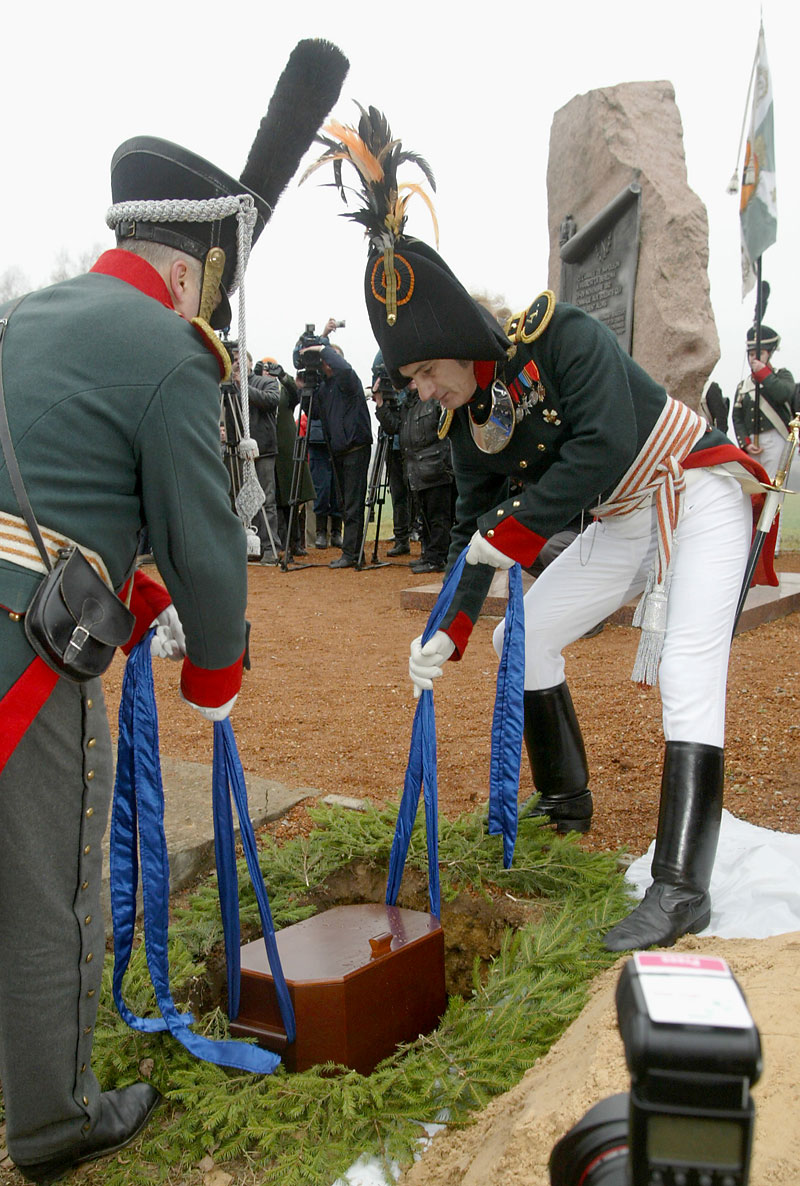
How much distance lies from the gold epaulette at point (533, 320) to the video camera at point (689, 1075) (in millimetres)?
2114

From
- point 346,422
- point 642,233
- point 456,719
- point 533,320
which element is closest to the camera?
point 533,320

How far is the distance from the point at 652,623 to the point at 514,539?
1.39 ft

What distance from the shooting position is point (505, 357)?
2490 millimetres

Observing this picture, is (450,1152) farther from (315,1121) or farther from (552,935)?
(552,935)

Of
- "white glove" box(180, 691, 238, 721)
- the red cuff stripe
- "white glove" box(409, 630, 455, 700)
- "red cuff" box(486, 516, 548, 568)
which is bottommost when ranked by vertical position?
"white glove" box(409, 630, 455, 700)

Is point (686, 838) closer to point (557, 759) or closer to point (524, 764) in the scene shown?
point (557, 759)

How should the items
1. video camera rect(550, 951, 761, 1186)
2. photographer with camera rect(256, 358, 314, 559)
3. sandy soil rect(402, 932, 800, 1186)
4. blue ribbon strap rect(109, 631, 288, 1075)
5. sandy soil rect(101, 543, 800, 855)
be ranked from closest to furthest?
video camera rect(550, 951, 761, 1186), sandy soil rect(402, 932, 800, 1186), blue ribbon strap rect(109, 631, 288, 1075), sandy soil rect(101, 543, 800, 855), photographer with camera rect(256, 358, 314, 559)

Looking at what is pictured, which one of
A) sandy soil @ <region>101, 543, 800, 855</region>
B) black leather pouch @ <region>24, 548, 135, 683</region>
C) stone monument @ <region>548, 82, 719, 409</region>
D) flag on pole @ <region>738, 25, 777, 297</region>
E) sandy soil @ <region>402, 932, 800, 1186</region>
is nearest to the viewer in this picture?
sandy soil @ <region>402, 932, 800, 1186</region>

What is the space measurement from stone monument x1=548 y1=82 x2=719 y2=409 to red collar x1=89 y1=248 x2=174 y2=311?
16.9 ft

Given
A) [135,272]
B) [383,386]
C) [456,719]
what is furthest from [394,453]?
[135,272]

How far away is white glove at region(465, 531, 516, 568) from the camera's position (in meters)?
2.52

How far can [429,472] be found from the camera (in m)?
8.13

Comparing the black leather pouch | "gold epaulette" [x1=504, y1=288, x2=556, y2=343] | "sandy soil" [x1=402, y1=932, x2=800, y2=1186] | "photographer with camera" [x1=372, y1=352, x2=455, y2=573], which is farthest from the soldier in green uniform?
the black leather pouch

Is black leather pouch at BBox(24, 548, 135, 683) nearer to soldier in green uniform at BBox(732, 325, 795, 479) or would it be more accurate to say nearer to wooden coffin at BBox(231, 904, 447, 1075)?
wooden coffin at BBox(231, 904, 447, 1075)
